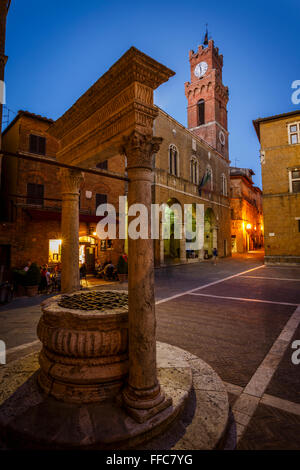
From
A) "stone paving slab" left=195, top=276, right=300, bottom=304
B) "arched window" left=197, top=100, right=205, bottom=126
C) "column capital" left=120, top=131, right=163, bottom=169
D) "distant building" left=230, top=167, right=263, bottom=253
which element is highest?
"arched window" left=197, top=100, right=205, bottom=126

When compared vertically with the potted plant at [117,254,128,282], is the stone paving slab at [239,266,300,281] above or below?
below

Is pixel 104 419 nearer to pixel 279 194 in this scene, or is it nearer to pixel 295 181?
pixel 279 194

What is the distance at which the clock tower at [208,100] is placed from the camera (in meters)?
28.6

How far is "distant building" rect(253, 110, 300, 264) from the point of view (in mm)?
18344

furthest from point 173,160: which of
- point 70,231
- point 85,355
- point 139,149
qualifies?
point 85,355

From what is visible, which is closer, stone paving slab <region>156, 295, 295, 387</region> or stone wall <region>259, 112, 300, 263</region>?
stone paving slab <region>156, 295, 295, 387</region>

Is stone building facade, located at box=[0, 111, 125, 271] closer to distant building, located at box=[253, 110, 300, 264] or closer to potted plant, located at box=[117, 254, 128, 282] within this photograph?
potted plant, located at box=[117, 254, 128, 282]

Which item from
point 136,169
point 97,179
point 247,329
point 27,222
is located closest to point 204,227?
point 97,179

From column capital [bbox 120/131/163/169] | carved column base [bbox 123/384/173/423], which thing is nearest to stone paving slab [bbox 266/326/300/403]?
carved column base [bbox 123/384/173/423]

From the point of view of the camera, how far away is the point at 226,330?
502cm

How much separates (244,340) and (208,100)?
3102 cm

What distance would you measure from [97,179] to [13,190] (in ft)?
16.0

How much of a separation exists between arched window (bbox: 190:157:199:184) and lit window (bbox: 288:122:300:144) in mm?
7721

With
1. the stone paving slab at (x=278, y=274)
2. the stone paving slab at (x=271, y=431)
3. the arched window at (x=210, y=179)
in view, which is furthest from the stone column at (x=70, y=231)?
the arched window at (x=210, y=179)
